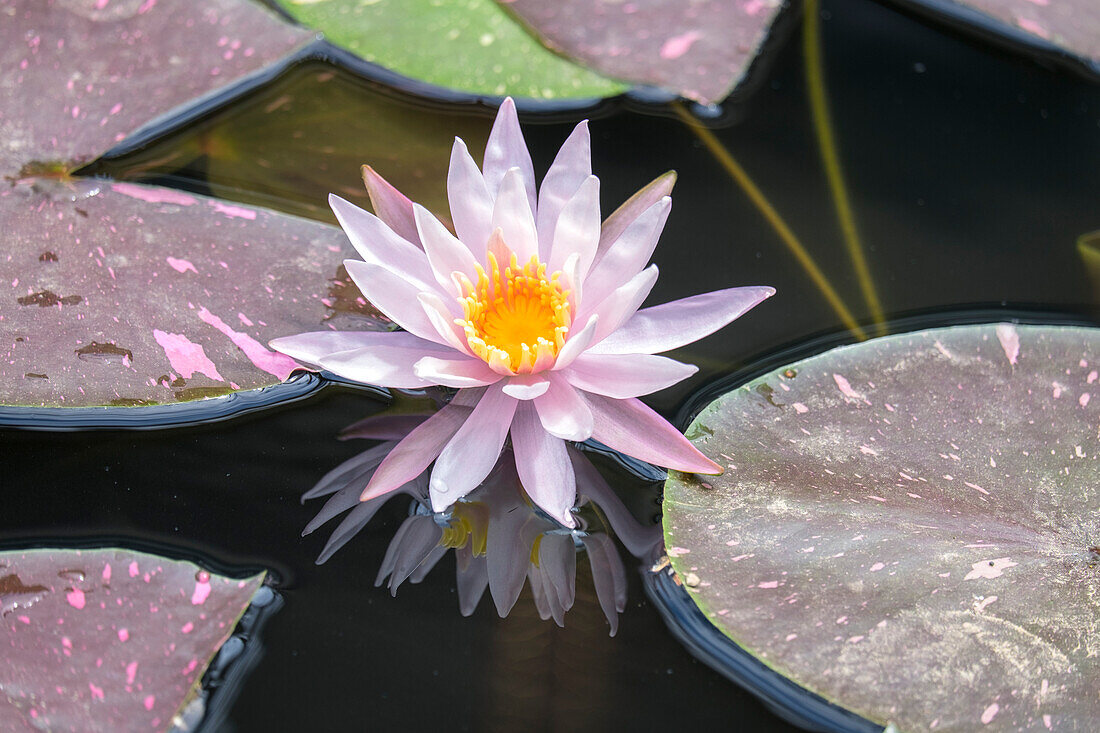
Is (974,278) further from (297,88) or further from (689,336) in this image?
(297,88)

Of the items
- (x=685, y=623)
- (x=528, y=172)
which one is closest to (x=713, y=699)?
(x=685, y=623)

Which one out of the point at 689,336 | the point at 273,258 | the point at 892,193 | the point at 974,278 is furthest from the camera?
the point at 892,193

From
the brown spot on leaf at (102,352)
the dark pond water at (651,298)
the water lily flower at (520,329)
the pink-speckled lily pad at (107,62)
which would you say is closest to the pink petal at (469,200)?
the water lily flower at (520,329)

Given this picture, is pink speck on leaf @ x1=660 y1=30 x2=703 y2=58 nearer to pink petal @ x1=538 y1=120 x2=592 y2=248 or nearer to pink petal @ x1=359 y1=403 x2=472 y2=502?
pink petal @ x1=538 y1=120 x2=592 y2=248

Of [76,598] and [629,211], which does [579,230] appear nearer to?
[629,211]

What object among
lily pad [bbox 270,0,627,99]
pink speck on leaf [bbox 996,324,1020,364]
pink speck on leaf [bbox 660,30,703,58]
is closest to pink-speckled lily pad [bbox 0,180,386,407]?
lily pad [bbox 270,0,627,99]

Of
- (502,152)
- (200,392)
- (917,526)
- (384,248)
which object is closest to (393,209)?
(384,248)

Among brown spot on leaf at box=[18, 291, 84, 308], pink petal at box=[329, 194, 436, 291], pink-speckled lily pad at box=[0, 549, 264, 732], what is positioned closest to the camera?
pink-speckled lily pad at box=[0, 549, 264, 732]
